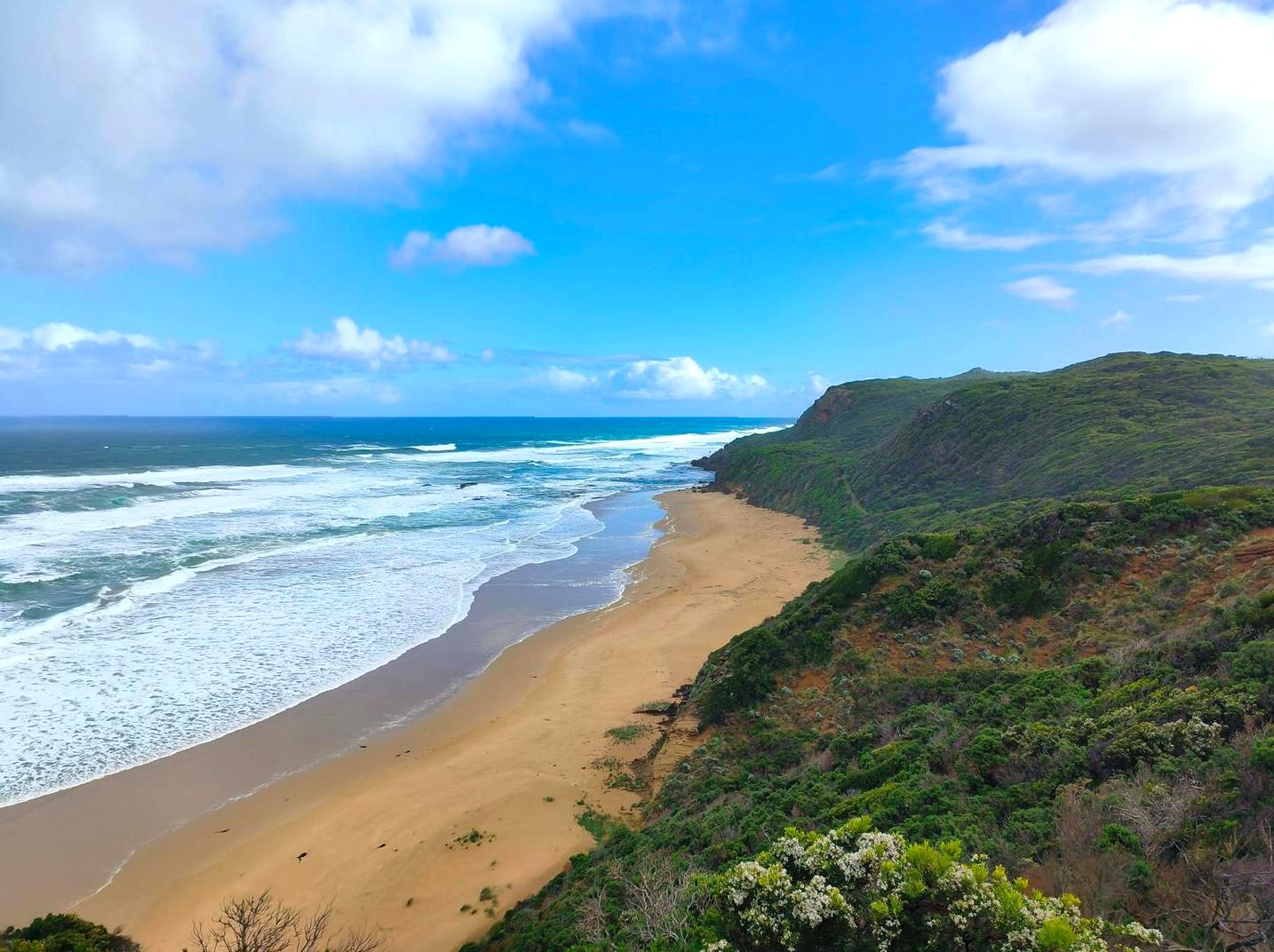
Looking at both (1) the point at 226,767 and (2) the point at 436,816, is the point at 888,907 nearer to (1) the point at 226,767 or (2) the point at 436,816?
(2) the point at 436,816

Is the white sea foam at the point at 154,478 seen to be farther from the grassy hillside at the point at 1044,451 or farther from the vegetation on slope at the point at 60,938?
the vegetation on slope at the point at 60,938

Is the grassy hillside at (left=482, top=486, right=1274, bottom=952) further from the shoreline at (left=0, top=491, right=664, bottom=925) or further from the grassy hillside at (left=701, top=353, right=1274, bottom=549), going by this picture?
the grassy hillside at (left=701, top=353, right=1274, bottom=549)

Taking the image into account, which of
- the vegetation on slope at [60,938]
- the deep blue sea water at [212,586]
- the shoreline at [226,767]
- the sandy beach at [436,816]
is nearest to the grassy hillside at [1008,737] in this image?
the sandy beach at [436,816]

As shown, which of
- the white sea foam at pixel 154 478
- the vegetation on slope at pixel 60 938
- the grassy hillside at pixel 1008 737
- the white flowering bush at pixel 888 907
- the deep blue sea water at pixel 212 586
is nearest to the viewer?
the white flowering bush at pixel 888 907

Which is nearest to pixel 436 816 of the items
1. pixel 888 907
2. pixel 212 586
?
pixel 888 907

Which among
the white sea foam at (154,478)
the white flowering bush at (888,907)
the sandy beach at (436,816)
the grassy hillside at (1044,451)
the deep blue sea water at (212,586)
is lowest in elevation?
the sandy beach at (436,816)
